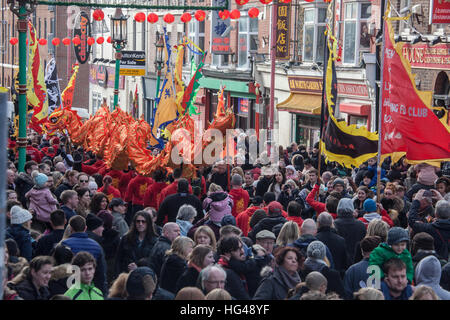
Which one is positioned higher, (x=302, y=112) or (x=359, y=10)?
(x=359, y=10)

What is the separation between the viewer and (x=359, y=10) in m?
25.8

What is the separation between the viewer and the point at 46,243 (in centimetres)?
930

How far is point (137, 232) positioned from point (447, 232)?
11.0ft

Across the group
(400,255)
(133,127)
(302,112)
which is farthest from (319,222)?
(302,112)

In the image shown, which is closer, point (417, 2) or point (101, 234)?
point (101, 234)

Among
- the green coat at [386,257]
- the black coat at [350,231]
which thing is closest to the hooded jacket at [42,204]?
the black coat at [350,231]

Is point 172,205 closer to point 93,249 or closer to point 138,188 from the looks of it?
point 138,188

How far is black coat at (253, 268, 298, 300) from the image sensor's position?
7332 mm

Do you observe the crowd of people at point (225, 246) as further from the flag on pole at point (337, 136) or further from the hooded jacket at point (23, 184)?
the flag on pole at point (337, 136)

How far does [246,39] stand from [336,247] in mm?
26170

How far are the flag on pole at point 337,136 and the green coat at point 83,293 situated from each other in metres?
7.10

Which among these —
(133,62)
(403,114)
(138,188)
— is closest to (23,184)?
(138,188)

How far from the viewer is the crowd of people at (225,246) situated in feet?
23.5

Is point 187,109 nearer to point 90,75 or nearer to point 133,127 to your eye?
point 133,127
